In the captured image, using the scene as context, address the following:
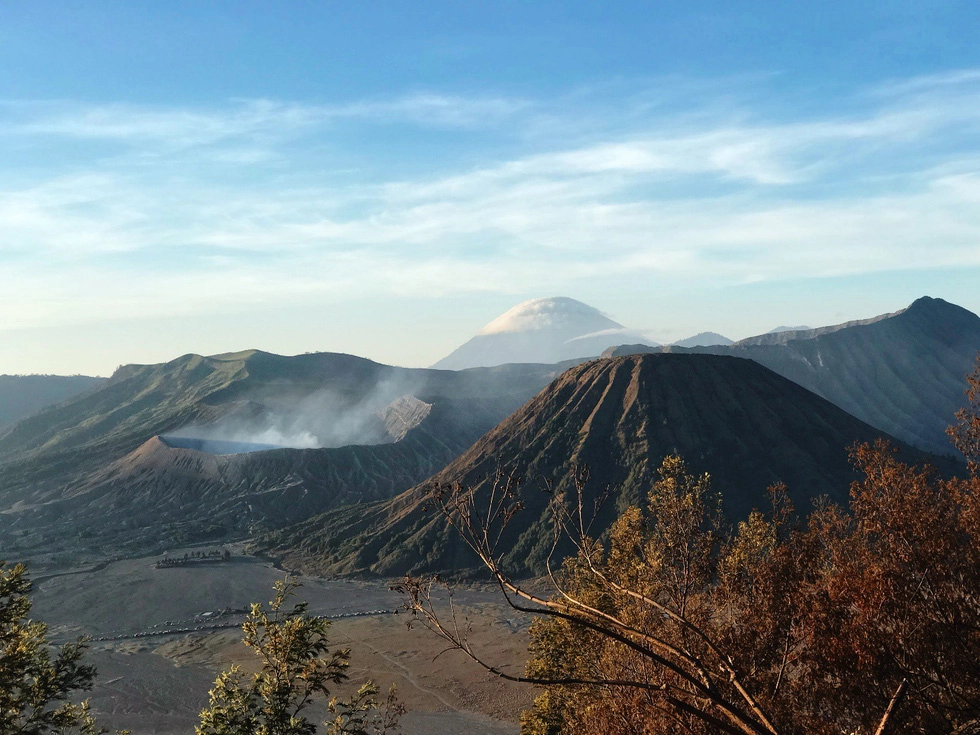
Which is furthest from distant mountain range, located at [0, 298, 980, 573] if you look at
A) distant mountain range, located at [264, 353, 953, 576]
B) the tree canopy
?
the tree canopy

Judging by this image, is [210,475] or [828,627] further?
[210,475]

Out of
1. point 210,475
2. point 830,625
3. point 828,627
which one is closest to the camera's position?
point 828,627

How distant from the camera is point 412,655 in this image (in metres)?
66.2

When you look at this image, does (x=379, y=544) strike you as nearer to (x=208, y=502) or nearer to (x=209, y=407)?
(x=208, y=502)

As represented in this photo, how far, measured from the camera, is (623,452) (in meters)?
102

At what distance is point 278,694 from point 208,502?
129 metres

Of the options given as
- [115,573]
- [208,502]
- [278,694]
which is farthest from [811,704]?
[208,502]

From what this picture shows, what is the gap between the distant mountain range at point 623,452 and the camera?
96.6 metres

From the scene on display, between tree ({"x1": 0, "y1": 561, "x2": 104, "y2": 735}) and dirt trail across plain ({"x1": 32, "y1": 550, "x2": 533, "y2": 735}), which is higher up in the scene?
tree ({"x1": 0, "y1": 561, "x2": 104, "y2": 735})

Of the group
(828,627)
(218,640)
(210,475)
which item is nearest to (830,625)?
(828,627)

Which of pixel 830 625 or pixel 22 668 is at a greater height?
pixel 830 625

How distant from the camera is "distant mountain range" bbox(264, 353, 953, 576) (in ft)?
317

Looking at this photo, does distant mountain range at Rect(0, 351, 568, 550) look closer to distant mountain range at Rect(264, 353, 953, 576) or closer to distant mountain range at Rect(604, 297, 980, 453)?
distant mountain range at Rect(264, 353, 953, 576)

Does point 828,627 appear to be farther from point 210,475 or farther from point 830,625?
point 210,475
